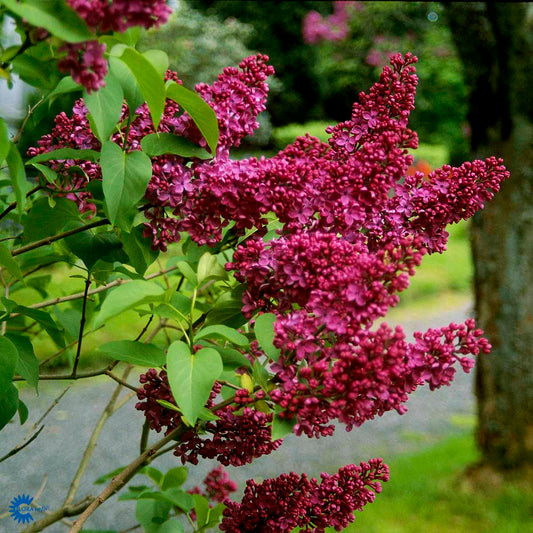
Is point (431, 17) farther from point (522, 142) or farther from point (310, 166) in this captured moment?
point (310, 166)

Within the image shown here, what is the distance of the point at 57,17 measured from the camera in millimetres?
442

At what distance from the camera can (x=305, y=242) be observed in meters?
0.60

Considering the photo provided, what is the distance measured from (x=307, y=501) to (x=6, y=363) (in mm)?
337

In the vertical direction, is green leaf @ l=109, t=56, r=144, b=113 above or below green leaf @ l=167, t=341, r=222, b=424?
above

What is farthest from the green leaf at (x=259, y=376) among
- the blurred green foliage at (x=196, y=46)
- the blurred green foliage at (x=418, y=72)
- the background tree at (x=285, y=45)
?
the background tree at (x=285, y=45)

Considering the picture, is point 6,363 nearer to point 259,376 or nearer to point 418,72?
point 259,376

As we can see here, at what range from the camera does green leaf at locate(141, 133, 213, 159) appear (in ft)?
2.19

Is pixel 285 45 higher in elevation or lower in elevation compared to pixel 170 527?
higher

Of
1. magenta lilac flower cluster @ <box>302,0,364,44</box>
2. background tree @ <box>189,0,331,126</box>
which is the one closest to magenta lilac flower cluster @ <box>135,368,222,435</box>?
magenta lilac flower cluster @ <box>302,0,364,44</box>

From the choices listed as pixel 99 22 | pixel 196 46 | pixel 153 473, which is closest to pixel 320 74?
pixel 196 46

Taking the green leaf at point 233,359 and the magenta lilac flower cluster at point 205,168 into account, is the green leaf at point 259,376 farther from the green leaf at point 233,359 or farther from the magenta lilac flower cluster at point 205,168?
the magenta lilac flower cluster at point 205,168

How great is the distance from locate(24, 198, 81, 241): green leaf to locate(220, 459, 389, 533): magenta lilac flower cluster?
35cm

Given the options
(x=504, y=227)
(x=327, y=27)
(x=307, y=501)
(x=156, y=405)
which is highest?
(x=327, y=27)

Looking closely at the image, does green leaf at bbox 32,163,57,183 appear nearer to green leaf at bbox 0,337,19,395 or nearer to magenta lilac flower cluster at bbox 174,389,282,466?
green leaf at bbox 0,337,19,395
